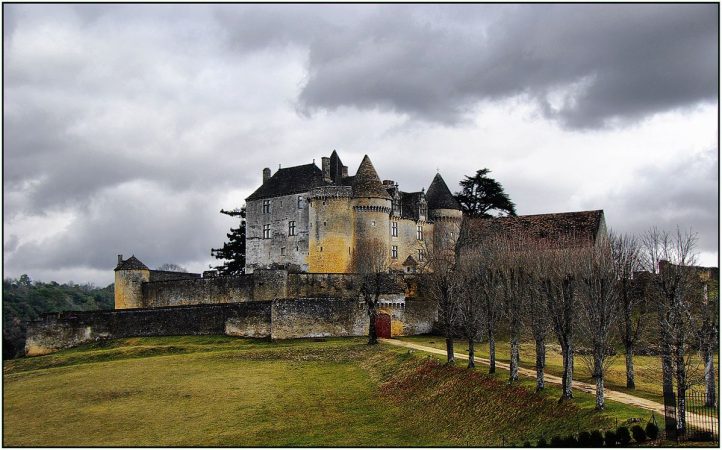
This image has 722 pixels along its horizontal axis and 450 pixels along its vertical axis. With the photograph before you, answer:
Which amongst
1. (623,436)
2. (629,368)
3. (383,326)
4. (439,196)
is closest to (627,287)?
(629,368)

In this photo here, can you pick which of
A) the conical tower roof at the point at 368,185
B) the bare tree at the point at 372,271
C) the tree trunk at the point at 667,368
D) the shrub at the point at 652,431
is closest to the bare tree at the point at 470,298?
the bare tree at the point at 372,271

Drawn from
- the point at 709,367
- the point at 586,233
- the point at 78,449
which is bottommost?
the point at 78,449

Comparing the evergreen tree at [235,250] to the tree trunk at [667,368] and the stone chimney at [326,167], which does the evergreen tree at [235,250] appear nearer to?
the stone chimney at [326,167]

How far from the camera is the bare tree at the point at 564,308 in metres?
32.1

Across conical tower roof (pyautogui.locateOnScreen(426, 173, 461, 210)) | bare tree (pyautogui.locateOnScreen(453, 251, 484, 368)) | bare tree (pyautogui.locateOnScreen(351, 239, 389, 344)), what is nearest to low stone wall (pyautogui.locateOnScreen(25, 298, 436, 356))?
bare tree (pyautogui.locateOnScreen(351, 239, 389, 344))

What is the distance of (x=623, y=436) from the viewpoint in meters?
25.0

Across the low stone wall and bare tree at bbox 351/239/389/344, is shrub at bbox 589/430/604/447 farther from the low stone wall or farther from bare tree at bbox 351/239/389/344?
the low stone wall

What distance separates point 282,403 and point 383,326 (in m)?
19.4

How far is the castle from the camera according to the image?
7081cm

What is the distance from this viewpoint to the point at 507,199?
79812 millimetres

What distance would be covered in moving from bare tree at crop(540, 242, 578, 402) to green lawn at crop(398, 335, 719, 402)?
361 centimetres

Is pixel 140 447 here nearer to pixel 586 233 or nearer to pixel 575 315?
pixel 575 315

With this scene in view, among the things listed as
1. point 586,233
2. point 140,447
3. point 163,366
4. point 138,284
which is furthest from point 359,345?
point 138,284

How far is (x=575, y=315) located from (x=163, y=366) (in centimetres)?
2484
